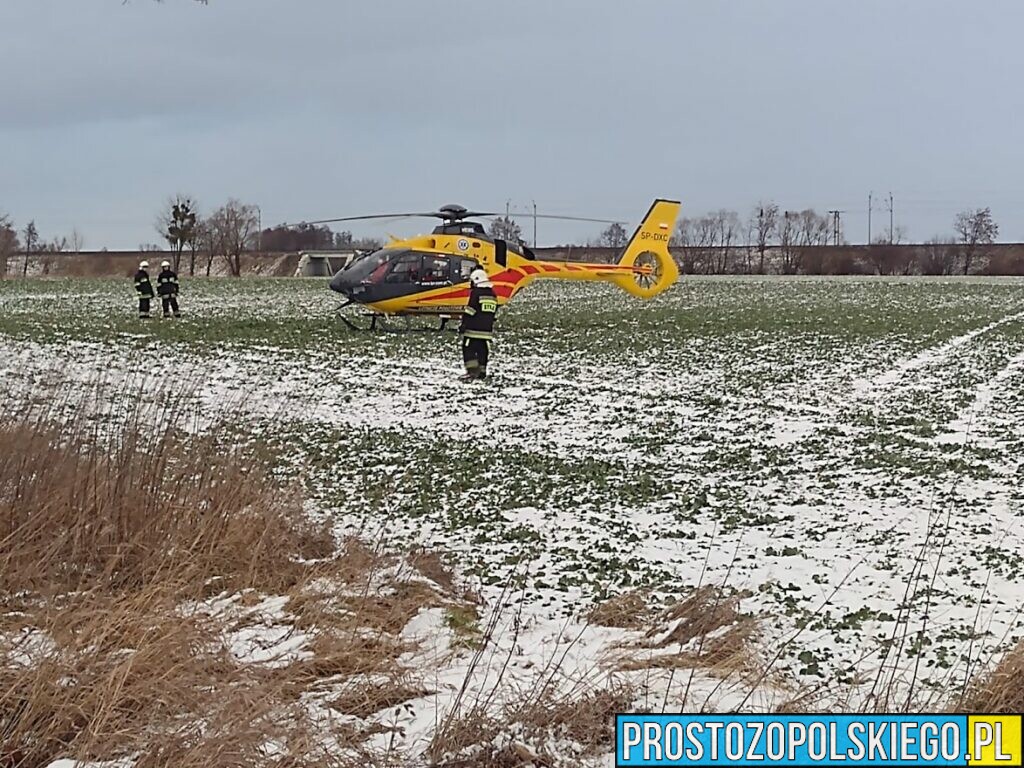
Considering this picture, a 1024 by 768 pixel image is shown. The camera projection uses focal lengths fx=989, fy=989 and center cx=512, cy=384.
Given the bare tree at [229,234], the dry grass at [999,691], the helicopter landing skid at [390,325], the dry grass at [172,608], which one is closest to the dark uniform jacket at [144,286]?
the helicopter landing skid at [390,325]

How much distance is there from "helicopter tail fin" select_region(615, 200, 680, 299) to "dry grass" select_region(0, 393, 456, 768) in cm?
1821

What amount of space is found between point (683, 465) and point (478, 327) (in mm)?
5572

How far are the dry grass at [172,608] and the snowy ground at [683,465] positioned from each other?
566 mm

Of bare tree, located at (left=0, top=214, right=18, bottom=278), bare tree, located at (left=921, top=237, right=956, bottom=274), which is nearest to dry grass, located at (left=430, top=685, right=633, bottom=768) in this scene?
bare tree, located at (left=0, top=214, right=18, bottom=278)

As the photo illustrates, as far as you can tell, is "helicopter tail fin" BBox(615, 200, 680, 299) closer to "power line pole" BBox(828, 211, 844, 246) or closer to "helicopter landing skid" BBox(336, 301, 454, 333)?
"helicopter landing skid" BBox(336, 301, 454, 333)

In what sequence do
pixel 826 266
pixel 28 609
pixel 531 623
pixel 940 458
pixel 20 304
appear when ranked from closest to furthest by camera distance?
pixel 28 609 → pixel 531 623 → pixel 940 458 → pixel 20 304 → pixel 826 266

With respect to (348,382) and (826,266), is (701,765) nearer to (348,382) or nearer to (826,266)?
(348,382)

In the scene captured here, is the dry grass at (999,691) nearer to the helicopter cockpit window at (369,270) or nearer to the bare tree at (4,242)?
the helicopter cockpit window at (369,270)

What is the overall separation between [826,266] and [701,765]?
294 ft

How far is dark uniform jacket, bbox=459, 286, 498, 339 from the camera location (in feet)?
45.1

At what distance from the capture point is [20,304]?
3044 cm

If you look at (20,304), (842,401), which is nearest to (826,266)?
(20,304)

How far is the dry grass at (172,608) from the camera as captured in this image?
3.58 m

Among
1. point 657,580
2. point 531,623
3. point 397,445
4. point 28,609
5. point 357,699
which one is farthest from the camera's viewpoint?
point 397,445
